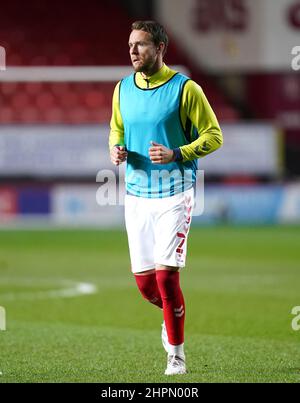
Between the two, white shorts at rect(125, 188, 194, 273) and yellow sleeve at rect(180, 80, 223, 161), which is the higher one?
yellow sleeve at rect(180, 80, 223, 161)

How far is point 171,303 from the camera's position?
695 centimetres

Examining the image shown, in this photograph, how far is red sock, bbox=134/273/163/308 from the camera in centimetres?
727

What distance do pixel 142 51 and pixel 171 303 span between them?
1.67 meters

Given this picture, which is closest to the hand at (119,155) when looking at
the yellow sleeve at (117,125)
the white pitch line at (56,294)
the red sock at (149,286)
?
the yellow sleeve at (117,125)

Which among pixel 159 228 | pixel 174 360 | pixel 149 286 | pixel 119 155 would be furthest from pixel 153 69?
pixel 174 360

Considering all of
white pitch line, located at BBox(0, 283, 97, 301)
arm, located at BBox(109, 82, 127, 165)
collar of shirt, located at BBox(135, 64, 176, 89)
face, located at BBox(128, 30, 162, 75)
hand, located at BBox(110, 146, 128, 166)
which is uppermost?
face, located at BBox(128, 30, 162, 75)

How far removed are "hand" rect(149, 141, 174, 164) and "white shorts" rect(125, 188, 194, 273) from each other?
33 cm

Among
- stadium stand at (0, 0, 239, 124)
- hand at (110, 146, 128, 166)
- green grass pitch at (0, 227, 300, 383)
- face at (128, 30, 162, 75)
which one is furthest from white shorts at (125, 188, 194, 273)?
stadium stand at (0, 0, 239, 124)

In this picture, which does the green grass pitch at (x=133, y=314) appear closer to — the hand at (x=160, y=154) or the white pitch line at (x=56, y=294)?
the white pitch line at (x=56, y=294)

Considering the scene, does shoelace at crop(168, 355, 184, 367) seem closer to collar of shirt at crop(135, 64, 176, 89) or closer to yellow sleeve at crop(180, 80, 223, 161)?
yellow sleeve at crop(180, 80, 223, 161)

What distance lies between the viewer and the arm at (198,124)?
22.5 feet
